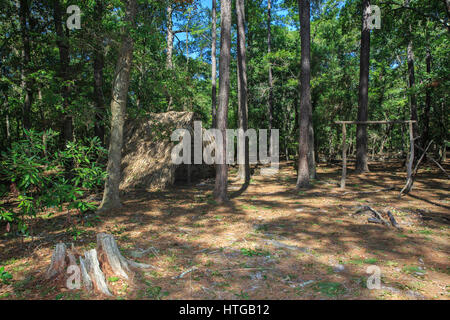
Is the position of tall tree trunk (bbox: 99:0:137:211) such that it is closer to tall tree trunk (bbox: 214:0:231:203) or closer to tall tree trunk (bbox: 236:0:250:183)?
tall tree trunk (bbox: 214:0:231:203)

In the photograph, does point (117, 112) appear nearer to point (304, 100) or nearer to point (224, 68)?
point (224, 68)

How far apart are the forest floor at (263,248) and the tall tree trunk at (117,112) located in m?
0.53

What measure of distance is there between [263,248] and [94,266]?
2742 mm

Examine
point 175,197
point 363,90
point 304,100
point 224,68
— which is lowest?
point 175,197

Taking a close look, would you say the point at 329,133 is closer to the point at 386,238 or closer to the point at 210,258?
the point at 386,238

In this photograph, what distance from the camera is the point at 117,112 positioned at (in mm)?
7195

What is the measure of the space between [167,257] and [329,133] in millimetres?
17873

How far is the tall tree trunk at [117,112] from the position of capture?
7.01 m

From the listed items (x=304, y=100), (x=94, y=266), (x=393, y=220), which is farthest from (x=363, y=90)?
(x=94, y=266)

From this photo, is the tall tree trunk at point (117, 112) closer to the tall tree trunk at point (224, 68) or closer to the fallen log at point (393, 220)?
the tall tree trunk at point (224, 68)

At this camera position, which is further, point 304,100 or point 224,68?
point 304,100

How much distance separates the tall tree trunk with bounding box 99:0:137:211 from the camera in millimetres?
7012

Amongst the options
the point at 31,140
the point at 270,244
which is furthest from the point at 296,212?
the point at 31,140

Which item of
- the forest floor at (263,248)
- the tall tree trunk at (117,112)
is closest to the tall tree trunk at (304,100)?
the forest floor at (263,248)
